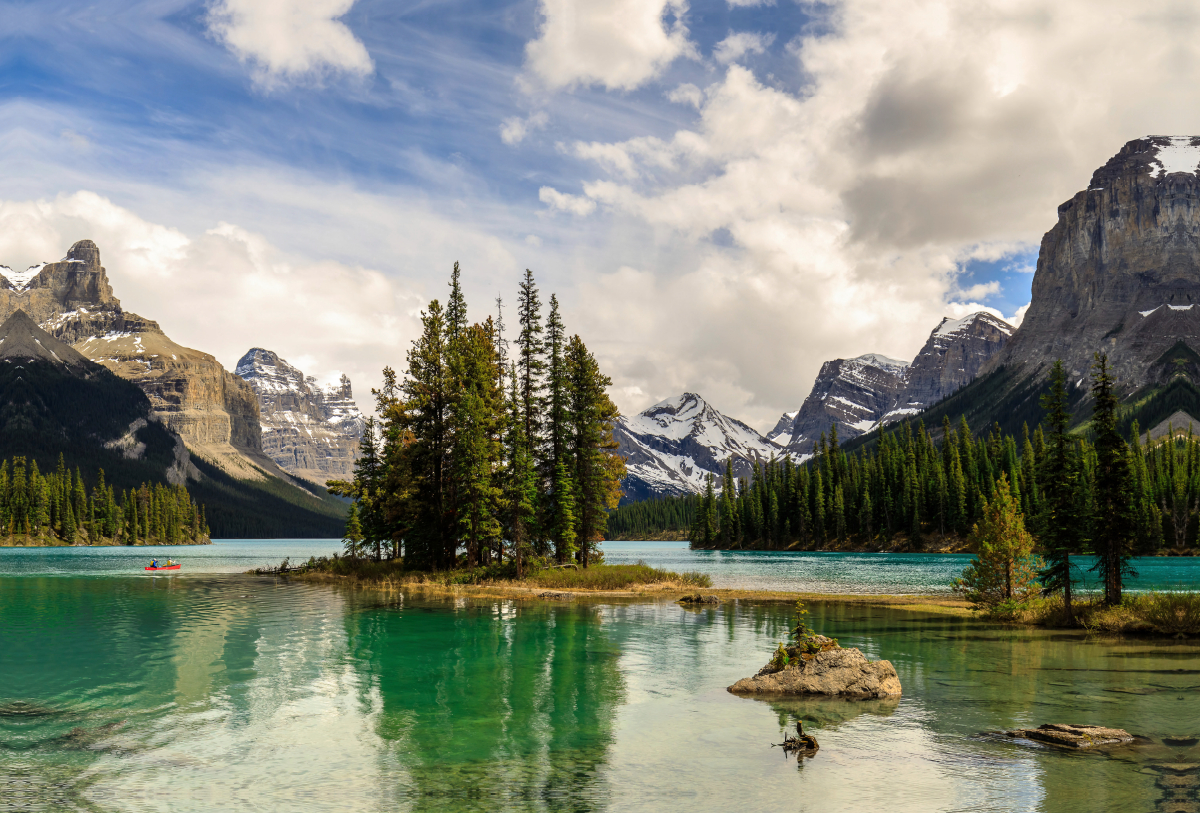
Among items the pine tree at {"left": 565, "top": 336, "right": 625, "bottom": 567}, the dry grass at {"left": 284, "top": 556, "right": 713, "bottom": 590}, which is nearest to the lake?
the dry grass at {"left": 284, "top": 556, "right": 713, "bottom": 590}

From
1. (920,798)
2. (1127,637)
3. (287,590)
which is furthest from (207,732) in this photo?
(287,590)

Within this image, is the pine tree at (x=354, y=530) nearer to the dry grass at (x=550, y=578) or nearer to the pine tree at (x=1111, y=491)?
the dry grass at (x=550, y=578)

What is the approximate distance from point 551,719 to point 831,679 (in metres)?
8.65

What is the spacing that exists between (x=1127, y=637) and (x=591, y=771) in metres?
31.5

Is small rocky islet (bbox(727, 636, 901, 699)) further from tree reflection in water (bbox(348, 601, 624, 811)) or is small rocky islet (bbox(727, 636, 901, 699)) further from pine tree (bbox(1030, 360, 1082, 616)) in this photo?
pine tree (bbox(1030, 360, 1082, 616))

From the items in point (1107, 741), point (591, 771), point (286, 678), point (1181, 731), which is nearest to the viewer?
point (591, 771)

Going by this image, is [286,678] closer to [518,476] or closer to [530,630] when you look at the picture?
[530,630]

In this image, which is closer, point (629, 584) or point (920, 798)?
point (920, 798)

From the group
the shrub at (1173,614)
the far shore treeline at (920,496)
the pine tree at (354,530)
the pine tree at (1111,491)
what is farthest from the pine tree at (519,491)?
the far shore treeline at (920,496)

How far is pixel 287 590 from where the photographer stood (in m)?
64.2

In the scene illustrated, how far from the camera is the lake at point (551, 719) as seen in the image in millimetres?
14711

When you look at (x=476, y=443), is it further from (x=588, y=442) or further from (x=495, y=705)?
(x=495, y=705)

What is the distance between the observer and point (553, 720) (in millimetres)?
20828

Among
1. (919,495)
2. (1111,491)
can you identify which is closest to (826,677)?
(1111,491)
